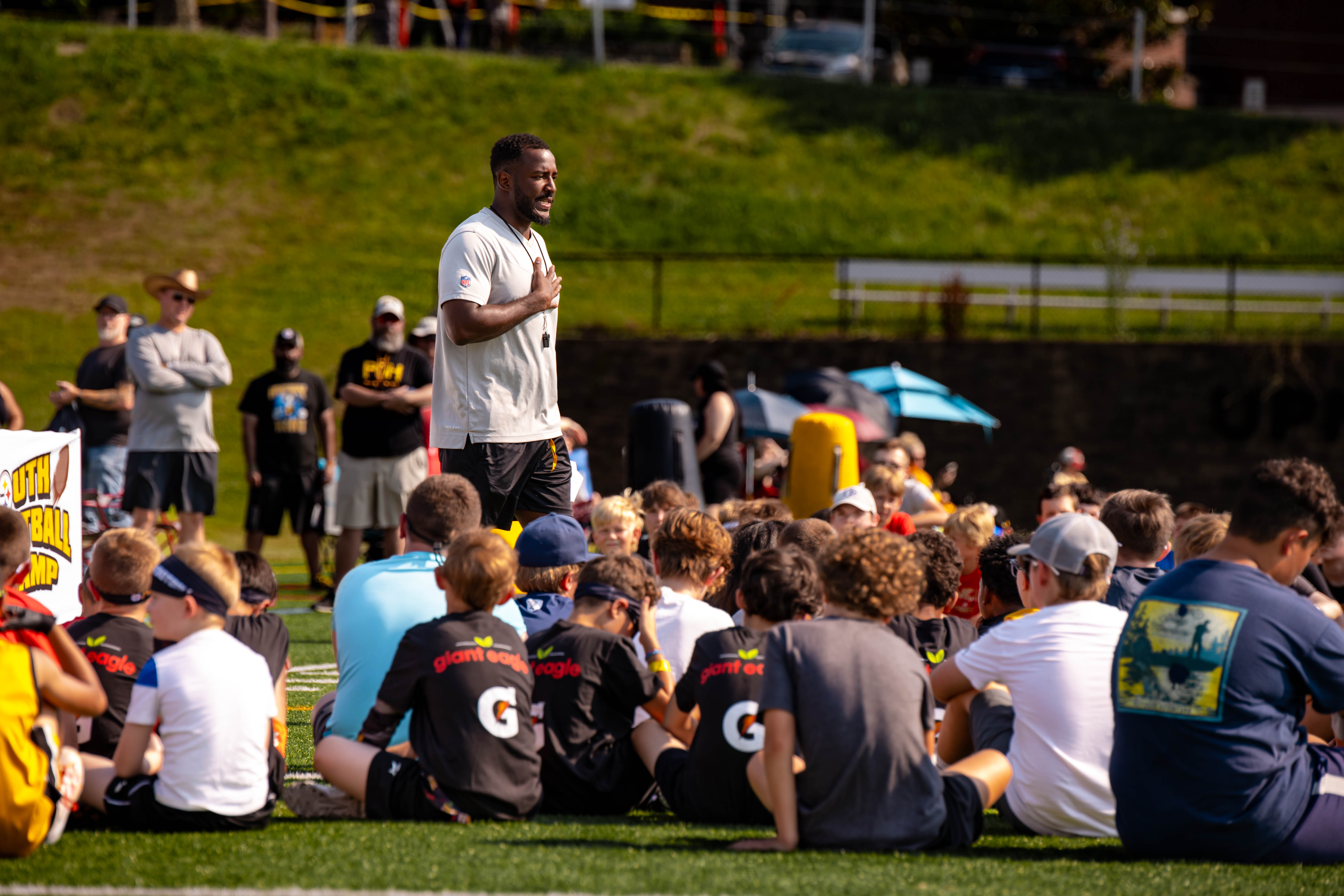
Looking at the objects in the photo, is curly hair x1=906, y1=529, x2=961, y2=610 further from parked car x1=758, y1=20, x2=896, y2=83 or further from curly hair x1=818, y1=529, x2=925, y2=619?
parked car x1=758, y1=20, x2=896, y2=83

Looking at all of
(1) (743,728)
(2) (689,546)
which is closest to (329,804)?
(1) (743,728)

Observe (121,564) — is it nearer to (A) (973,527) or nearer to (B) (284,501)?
(A) (973,527)

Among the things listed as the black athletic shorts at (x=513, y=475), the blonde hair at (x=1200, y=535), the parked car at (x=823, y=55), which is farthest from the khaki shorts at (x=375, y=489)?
the parked car at (x=823, y=55)

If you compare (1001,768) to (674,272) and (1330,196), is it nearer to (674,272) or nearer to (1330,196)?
(674,272)

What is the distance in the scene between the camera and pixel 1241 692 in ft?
13.1

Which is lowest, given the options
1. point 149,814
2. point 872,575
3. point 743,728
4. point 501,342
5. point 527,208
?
point 149,814

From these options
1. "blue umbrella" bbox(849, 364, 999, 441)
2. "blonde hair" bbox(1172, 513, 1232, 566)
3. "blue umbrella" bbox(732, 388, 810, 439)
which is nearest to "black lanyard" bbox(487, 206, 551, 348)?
"blonde hair" bbox(1172, 513, 1232, 566)

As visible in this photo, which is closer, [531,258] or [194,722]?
[194,722]

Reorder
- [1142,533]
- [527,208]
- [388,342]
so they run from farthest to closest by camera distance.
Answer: [388,342]
[527,208]
[1142,533]

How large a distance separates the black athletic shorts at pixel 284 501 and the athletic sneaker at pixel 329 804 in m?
7.11

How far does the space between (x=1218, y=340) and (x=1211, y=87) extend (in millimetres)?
16869

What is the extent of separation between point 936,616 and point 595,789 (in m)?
1.50

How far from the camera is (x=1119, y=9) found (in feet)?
102

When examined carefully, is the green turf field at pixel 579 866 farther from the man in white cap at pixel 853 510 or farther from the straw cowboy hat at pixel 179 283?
the straw cowboy hat at pixel 179 283
